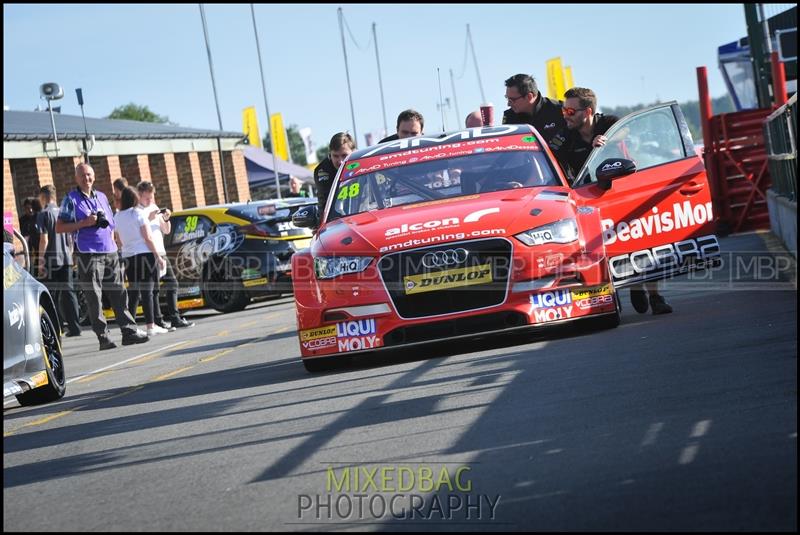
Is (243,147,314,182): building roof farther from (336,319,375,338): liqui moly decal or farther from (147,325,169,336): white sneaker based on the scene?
(336,319,375,338): liqui moly decal

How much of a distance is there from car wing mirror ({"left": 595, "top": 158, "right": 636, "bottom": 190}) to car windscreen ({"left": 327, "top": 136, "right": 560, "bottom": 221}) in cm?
42

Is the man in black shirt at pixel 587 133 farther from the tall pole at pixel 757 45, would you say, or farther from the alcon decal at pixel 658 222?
the tall pole at pixel 757 45

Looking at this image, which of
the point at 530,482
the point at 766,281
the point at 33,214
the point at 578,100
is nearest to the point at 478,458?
the point at 530,482

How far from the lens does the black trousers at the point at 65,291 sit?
18953 millimetres

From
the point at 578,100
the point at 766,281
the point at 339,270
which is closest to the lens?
the point at 339,270

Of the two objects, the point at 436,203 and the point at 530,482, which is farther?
the point at 436,203

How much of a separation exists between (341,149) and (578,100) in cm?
300

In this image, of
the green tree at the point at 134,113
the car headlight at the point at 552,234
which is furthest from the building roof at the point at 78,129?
the green tree at the point at 134,113

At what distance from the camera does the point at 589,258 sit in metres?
9.69

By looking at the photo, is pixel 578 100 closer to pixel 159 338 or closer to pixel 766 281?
pixel 766 281

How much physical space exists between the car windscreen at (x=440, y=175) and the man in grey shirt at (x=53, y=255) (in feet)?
28.6

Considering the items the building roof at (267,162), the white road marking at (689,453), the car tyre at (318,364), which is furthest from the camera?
the building roof at (267,162)

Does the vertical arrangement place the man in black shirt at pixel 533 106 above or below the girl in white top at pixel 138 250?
above

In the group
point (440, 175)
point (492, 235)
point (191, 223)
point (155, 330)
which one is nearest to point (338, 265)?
point (492, 235)
